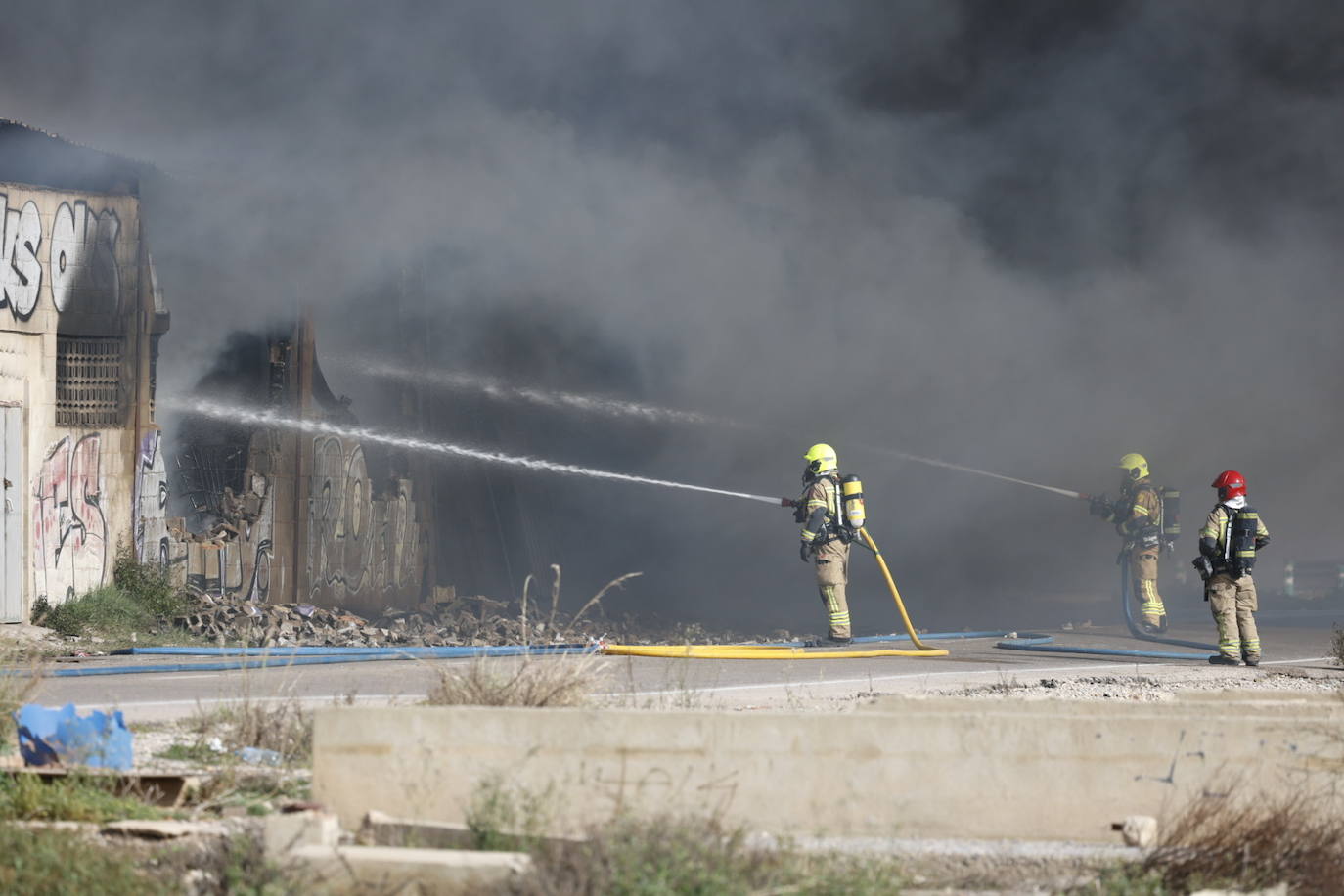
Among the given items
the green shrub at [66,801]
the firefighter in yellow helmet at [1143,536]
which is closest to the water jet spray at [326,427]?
the firefighter in yellow helmet at [1143,536]

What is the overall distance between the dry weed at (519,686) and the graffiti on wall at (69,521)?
374 inches

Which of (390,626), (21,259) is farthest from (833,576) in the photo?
(21,259)

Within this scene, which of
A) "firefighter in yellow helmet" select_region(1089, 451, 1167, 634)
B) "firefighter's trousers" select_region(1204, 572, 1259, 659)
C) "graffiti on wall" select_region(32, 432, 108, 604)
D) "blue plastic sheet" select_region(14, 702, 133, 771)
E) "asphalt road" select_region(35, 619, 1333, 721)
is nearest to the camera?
"blue plastic sheet" select_region(14, 702, 133, 771)

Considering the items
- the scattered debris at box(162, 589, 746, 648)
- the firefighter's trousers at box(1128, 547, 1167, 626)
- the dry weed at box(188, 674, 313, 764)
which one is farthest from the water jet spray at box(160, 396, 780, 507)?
the dry weed at box(188, 674, 313, 764)

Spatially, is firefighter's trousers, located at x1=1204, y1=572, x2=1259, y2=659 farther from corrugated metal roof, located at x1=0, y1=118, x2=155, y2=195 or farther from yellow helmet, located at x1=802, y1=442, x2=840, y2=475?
corrugated metal roof, located at x1=0, y1=118, x2=155, y2=195

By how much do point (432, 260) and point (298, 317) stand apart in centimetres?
586

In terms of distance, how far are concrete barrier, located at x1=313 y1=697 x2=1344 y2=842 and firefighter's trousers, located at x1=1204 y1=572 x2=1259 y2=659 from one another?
876 cm

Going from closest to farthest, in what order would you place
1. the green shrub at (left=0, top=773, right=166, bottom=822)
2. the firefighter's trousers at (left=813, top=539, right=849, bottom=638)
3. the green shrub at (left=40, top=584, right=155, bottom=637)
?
the green shrub at (left=0, top=773, right=166, bottom=822) → the green shrub at (left=40, top=584, right=155, bottom=637) → the firefighter's trousers at (left=813, top=539, right=849, bottom=638)

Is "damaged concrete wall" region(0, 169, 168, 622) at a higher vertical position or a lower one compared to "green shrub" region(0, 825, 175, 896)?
higher

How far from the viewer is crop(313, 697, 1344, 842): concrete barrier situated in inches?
216

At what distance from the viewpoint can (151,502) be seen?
16.1 meters

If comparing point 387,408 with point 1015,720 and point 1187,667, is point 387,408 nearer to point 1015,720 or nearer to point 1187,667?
point 1187,667

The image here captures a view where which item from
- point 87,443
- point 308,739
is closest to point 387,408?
point 87,443

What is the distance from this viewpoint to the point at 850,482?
1585 cm
